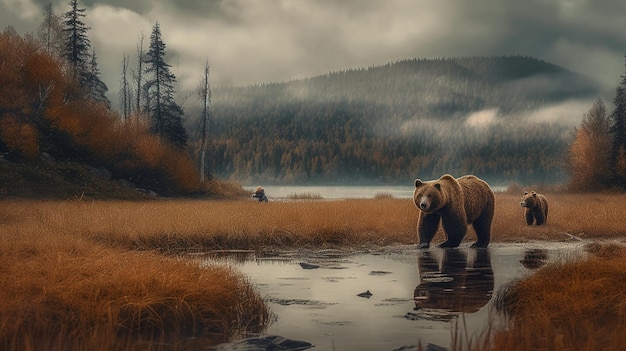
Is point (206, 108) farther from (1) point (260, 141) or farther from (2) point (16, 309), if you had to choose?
(1) point (260, 141)

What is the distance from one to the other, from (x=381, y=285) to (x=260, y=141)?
142 metres

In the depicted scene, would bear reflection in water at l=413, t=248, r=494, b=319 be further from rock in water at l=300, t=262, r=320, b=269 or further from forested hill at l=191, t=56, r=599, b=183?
forested hill at l=191, t=56, r=599, b=183

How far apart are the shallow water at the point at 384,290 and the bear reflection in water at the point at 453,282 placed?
0.01 metres

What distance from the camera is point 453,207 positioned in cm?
1853

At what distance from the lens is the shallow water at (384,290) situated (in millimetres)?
8680

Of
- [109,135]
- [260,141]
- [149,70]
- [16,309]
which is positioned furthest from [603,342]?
[260,141]

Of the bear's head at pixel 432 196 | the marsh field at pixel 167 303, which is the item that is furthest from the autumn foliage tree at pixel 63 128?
the bear's head at pixel 432 196

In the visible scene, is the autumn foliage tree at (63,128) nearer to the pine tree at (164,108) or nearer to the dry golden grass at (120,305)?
the pine tree at (164,108)

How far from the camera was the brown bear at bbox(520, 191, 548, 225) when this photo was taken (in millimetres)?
25844

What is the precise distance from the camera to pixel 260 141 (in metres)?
153

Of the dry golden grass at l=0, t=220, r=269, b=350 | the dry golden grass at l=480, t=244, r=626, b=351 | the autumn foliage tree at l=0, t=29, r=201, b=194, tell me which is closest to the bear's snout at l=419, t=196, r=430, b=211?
the dry golden grass at l=480, t=244, r=626, b=351

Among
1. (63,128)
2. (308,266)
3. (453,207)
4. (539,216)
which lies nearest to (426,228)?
(453,207)

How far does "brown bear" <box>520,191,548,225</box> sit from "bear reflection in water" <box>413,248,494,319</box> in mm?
8216

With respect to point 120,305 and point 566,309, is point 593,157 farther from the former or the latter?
point 120,305
